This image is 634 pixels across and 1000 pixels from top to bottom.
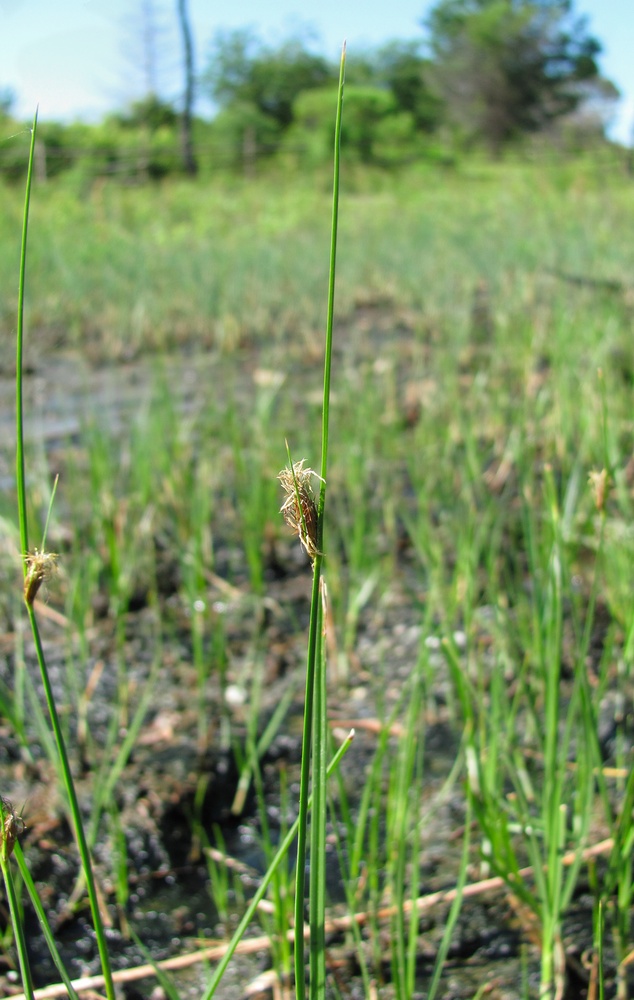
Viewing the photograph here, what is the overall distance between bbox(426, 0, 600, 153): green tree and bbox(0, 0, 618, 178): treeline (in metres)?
0.04

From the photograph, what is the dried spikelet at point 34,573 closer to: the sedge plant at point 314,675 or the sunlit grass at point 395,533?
the sedge plant at point 314,675

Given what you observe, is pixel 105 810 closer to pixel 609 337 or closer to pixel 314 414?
pixel 314 414

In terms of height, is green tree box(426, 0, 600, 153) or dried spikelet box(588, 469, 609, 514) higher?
green tree box(426, 0, 600, 153)

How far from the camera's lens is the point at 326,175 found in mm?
12422

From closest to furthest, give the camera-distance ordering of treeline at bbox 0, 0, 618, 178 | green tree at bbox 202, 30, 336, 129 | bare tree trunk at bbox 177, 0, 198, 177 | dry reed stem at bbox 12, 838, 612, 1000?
dry reed stem at bbox 12, 838, 612, 1000, bare tree trunk at bbox 177, 0, 198, 177, treeline at bbox 0, 0, 618, 178, green tree at bbox 202, 30, 336, 129

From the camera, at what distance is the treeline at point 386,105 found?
14.5 meters

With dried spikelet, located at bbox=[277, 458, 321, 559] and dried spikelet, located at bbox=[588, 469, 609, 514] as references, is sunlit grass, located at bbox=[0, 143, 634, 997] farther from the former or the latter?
dried spikelet, located at bbox=[277, 458, 321, 559]

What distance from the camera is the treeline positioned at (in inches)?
570

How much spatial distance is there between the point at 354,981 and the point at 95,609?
0.88m

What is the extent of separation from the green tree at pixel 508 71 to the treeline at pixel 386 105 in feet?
0.12

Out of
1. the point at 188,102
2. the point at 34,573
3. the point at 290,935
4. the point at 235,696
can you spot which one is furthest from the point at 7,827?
the point at 188,102

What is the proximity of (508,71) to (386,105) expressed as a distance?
10.9 m

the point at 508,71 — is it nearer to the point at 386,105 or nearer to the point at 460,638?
the point at 386,105

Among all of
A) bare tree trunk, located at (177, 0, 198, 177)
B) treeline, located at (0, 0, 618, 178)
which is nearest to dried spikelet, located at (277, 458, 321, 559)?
bare tree trunk, located at (177, 0, 198, 177)
